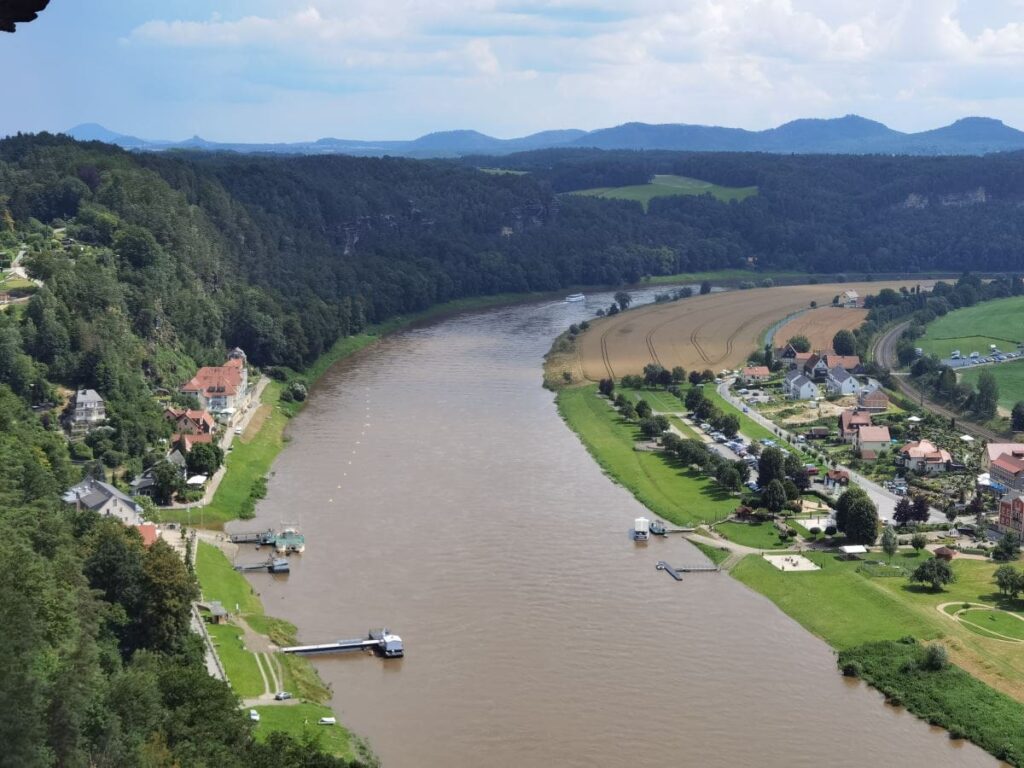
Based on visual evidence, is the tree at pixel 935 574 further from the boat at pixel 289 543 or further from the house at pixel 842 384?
the house at pixel 842 384

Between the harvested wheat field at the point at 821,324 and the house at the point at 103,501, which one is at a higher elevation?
the house at the point at 103,501

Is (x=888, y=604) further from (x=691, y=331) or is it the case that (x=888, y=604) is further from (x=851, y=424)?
(x=691, y=331)

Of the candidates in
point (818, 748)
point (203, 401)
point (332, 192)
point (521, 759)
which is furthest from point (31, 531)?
point (332, 192)

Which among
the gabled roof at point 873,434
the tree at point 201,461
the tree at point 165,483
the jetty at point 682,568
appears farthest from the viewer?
the gabled roof at point 873,434

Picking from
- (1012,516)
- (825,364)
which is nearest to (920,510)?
(1012,516)

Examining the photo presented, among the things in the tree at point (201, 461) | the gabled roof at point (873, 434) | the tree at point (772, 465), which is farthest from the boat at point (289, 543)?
the gabled roof at point (873, 434)

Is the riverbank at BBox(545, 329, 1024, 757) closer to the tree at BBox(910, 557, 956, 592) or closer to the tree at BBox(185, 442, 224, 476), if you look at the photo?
the tree at BBox(910, 557, 956, 592)

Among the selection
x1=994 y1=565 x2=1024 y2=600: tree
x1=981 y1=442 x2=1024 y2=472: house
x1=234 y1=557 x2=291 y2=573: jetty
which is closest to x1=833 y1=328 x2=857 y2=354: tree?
x1=981 y1=442 x2=1024 y2=472: house
